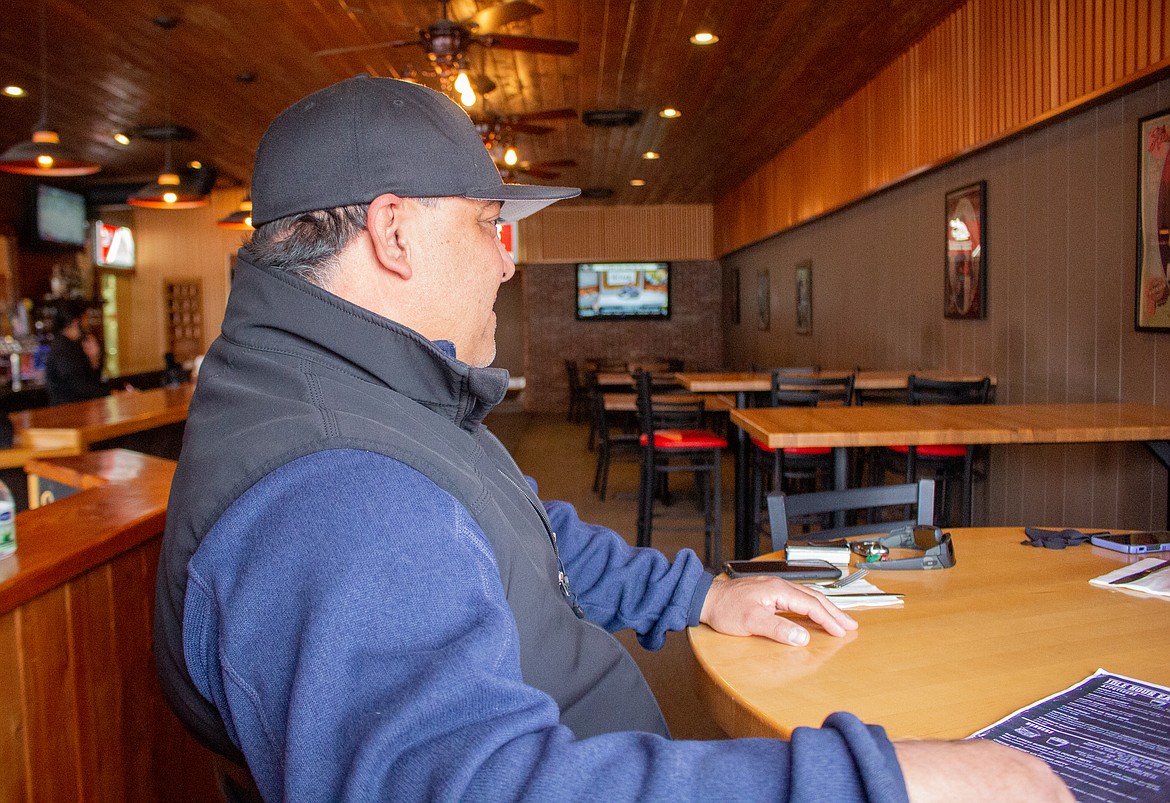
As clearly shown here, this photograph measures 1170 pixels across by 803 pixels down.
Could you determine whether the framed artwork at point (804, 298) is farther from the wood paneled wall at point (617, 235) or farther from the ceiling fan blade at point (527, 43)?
the ceiling fan blade at point (527, 43)

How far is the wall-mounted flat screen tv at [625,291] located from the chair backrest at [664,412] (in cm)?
798

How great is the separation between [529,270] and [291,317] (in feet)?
41.9

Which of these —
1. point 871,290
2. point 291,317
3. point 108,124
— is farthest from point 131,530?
point 108,124

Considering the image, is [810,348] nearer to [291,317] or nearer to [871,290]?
[871,290]

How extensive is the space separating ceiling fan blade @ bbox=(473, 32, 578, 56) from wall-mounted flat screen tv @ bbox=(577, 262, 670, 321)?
9.01 m

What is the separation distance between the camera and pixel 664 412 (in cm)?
544

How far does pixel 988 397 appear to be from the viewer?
5008mm

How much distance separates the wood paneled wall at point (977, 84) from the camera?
12.0 ft

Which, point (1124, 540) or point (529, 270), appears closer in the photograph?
point (1124, 540)

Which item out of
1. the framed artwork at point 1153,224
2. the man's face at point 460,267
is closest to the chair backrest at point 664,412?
the framed artwork at point 1153,224

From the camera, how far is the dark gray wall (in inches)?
159

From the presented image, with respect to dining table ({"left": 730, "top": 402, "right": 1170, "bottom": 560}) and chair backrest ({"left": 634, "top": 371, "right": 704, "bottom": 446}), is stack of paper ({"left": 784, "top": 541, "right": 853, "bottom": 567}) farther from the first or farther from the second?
chair backrest ({"left": 634, "top": 371, "right": 704, "bottom": 446})

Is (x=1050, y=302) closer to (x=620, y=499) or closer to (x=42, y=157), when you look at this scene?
(x=620, y=499)

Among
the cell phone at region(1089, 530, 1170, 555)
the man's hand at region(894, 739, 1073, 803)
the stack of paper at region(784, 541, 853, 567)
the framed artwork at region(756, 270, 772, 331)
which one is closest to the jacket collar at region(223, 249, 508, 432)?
the man's hand at region(894, 739, 1073, 803)
